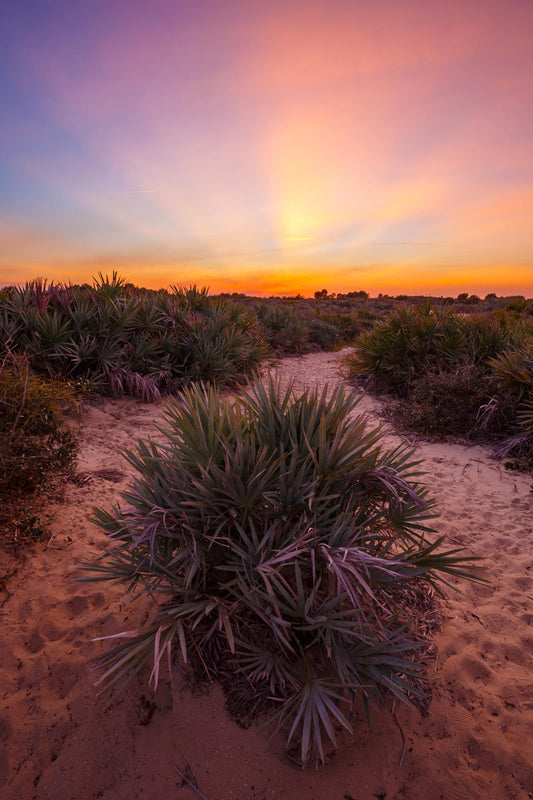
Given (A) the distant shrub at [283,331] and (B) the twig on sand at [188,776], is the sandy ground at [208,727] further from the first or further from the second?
(A) the distant shrub at [283,331]

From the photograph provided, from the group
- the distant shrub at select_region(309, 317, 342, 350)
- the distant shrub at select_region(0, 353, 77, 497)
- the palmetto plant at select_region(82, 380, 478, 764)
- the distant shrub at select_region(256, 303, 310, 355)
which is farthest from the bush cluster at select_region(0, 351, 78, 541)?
the distant shrub at select_region(309, 317, 342, 350)

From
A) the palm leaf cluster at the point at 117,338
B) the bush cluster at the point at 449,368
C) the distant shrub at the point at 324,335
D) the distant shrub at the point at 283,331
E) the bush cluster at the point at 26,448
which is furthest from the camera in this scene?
the distant shrub at the point at 324,335

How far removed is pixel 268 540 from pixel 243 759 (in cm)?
91

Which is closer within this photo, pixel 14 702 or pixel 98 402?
pixel 14 702

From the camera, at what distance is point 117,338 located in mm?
6539

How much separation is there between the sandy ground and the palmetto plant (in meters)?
0.14

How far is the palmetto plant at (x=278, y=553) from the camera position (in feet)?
4.71

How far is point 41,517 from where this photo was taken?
2.98 metres

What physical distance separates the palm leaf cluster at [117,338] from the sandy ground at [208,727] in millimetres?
3560

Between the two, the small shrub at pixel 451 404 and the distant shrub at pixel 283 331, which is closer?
the small shrub at pixel 451 404

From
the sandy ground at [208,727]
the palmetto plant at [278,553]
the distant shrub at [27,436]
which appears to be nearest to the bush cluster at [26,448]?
the distant shrub at [27,436]

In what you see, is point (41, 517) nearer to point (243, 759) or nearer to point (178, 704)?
point (178, 704)

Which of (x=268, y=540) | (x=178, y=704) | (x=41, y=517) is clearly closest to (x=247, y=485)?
(x=268, y=540)

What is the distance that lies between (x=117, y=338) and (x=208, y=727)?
6.10 metres
